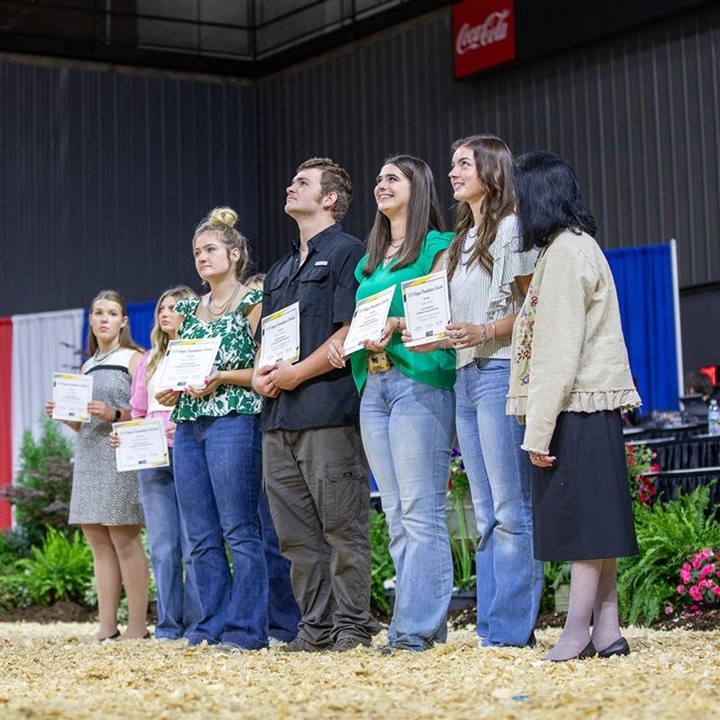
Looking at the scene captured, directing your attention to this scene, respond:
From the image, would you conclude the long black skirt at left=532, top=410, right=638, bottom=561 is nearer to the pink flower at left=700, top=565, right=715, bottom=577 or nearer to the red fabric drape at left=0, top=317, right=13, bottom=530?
the pink flower at left=700, top=565, right=715, bottom=577

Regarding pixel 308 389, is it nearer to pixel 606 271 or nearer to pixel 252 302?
pixel 252 302

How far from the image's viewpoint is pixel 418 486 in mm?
3779

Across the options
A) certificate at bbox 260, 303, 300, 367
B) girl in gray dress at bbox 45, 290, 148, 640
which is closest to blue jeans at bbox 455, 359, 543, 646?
certificate at bbox 260, 303, 300, 367

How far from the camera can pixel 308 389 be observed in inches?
160

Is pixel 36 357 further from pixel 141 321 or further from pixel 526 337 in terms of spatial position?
pixel 526 337

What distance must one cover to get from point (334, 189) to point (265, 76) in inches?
512

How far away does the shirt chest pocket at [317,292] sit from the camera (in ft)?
13.6

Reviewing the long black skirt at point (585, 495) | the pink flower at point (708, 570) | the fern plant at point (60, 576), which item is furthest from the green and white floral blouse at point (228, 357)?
the fern plant at point (60, 576)

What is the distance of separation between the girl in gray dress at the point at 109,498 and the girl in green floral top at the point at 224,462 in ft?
3.46

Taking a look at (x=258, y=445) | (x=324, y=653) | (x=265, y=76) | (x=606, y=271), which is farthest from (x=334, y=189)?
(x=265, y=76)

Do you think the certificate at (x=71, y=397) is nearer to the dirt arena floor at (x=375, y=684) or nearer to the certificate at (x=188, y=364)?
the certificate at (x=188, y=364)

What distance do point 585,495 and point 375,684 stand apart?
770mm


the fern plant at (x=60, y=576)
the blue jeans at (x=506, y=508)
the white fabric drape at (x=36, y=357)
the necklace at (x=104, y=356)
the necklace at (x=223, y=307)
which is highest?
the white fabric drape at (x=36, y=357)

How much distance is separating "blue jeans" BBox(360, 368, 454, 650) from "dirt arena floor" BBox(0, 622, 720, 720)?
0.45ft
